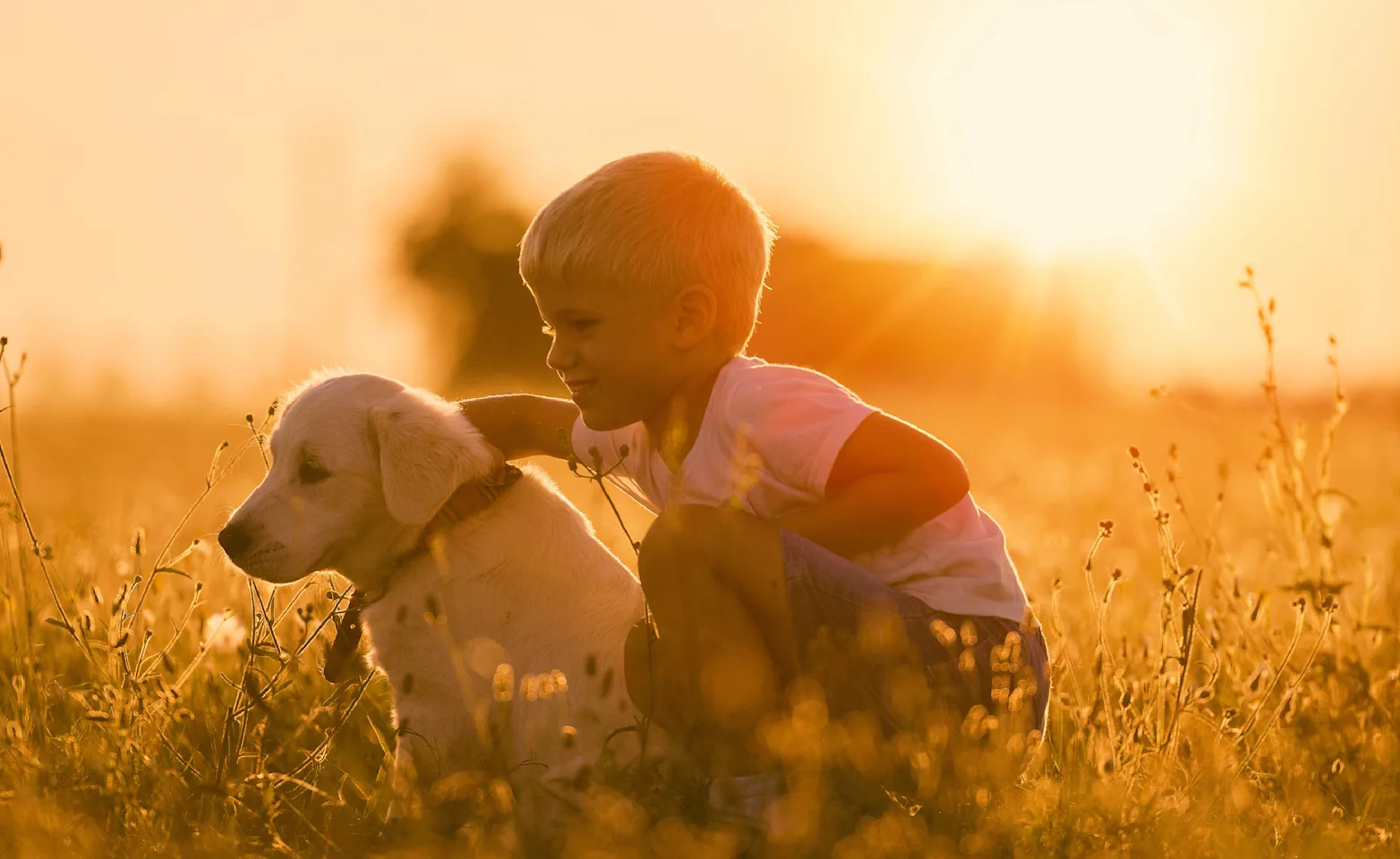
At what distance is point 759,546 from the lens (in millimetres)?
3602

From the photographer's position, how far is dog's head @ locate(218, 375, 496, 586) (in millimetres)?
3973

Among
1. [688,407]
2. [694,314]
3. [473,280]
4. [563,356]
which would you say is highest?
[694,314]

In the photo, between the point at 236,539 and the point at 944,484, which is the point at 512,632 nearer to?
the point at 236,539

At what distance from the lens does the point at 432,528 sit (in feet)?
13.4

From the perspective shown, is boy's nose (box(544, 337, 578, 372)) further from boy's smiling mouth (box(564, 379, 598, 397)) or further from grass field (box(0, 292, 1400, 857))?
grass field (box(0, 292, 1400, 857))

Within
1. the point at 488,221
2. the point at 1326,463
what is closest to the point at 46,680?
the point at 1326,463

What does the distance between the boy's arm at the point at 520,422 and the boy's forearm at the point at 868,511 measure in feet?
3.65

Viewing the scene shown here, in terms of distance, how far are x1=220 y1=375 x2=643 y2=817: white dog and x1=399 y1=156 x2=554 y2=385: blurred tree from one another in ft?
80.4

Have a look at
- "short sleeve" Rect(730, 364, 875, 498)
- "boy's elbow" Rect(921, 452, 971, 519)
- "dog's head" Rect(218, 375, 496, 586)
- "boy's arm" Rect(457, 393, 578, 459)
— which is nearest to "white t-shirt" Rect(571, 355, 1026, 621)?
"short sleeve" Rect(730, 364, 875, 498)

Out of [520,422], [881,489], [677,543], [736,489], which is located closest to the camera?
[677,543]

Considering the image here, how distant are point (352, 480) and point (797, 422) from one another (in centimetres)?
126

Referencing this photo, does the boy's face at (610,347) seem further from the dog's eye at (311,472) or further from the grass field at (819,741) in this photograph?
the grass field at (819,741)

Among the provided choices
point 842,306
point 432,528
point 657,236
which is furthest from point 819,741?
point 842,306

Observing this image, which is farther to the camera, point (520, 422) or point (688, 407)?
point (520, 422)
